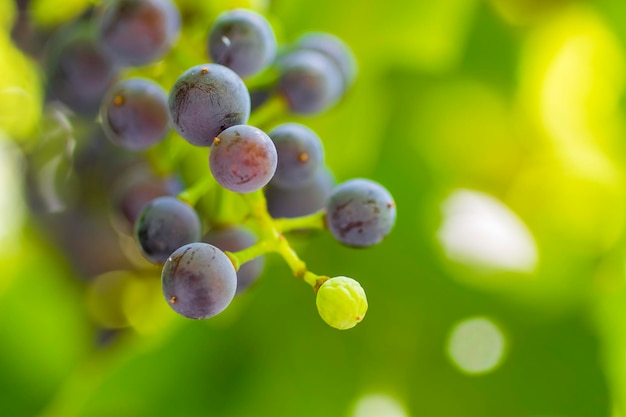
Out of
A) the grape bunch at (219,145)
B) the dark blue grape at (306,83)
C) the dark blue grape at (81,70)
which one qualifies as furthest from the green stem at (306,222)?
the dark blue grape at (81,70)

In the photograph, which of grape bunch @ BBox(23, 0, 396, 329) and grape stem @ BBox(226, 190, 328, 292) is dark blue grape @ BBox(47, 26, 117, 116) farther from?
grape stem @ BBox(226, 190, 328, 292)

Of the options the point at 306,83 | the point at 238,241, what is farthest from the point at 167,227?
the point at 306,83

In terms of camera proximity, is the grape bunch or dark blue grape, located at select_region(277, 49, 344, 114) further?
dark blue grape, located at select_region(277, 49, 344, 114)

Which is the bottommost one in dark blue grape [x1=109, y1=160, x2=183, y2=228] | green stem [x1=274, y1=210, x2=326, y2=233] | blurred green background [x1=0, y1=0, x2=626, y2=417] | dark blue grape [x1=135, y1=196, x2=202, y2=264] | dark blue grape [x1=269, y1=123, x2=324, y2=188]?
blurred green background [x1=0, y1=0, x2=626, y2=417]

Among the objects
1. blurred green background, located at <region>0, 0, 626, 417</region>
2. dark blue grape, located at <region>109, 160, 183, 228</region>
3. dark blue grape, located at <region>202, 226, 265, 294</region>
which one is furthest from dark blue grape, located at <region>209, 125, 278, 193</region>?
blurred green background, located at <region>0, 0, 626, 417</region>

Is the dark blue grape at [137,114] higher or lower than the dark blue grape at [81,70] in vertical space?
higher

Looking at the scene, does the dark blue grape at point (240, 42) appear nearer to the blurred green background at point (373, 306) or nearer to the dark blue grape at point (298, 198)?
the dark blue grape at point (298, 198)
